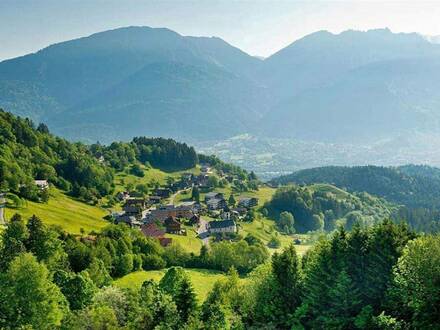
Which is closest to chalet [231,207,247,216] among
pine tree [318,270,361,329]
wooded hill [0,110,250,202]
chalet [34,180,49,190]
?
wooded hill [0,110,250,202]

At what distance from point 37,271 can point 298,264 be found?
28.1 m

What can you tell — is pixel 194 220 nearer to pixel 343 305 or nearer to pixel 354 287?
pixel 354 287

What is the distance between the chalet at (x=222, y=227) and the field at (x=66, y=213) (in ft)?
100

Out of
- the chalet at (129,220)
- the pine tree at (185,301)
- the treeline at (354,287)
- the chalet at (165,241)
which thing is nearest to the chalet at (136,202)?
the chalet at (129,220)

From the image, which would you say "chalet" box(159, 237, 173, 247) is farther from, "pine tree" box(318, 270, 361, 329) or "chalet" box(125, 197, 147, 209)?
"pine tree" box(318, 270, 361, 329)

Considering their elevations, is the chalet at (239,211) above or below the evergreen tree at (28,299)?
below

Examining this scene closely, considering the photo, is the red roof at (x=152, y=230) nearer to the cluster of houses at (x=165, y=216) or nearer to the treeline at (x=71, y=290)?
the cluster of houses at (x=165, y=216)

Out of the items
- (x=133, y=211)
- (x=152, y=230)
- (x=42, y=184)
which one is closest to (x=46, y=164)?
(x=42, y=184)

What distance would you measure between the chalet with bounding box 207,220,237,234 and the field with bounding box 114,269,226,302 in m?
51.7

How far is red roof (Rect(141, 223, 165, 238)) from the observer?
140538 mm

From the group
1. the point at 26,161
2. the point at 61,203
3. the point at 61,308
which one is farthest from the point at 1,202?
the point at 61,308

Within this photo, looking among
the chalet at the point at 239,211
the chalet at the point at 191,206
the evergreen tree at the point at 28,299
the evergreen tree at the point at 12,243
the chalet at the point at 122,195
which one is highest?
the evergreen tree at the point at 12,243

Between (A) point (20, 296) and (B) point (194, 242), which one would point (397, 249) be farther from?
(B) point (194, 242)

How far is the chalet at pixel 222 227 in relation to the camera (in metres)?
159
